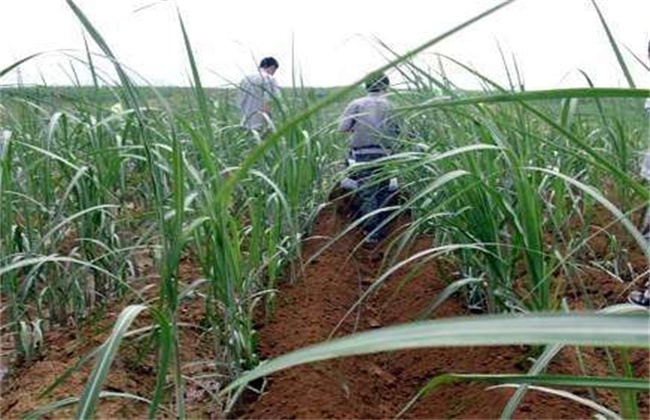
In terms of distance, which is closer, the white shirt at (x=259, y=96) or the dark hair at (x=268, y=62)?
the white shirt at (x=259, y=96)

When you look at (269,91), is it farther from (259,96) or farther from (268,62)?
(268,62)

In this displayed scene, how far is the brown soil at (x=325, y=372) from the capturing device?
1.54 meters

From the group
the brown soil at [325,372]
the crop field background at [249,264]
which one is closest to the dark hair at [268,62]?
the crop field background at [249,264]

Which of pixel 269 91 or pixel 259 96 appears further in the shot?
pixel 259 96

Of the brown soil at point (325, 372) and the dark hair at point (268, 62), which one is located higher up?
the dark hair at point (268, 62)

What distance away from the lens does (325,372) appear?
1.74 m

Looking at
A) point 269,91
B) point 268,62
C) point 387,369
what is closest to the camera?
point 387,369

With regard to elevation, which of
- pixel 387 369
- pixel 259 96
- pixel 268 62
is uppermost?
pixel 268 62

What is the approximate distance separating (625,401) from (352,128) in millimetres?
3218

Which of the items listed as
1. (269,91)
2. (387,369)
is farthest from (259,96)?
(387,369)

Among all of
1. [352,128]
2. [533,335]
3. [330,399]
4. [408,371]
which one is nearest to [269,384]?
[330,399]

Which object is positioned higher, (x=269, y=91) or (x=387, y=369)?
(x=269, y=91)

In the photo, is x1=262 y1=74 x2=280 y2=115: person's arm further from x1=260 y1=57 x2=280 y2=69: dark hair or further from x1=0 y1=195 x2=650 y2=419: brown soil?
x1=260 y1=57 x2=280 y2=69: dark hair

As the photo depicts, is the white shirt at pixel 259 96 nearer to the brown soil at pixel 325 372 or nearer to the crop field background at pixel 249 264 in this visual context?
the crop field background at pixel 249 264
